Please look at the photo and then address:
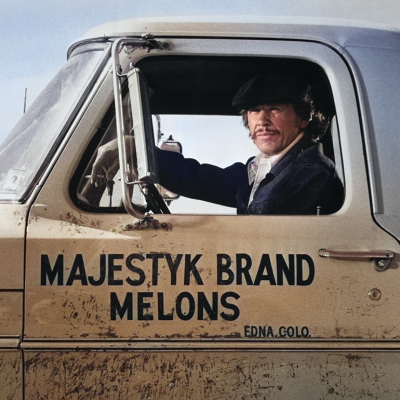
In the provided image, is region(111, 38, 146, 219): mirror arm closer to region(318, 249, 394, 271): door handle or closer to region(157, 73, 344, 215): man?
region(157, 73, 344, 215): man

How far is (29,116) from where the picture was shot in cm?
266

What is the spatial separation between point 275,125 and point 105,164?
741 mm

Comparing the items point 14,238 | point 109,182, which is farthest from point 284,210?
point 14,238

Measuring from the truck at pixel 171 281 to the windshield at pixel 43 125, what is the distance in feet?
0.04

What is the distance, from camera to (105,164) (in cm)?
247

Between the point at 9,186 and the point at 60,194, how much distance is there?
21 centimetres

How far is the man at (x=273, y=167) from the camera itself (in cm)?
249

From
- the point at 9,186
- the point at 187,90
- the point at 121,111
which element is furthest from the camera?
the point at 187,90

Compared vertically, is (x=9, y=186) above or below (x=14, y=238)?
above

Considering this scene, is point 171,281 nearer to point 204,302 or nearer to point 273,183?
point 204,302

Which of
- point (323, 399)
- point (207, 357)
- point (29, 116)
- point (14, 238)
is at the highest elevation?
point (29, 116)

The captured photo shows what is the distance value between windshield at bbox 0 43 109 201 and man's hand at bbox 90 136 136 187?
0.17m

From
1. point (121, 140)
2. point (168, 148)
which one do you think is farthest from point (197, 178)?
point (121, 140)

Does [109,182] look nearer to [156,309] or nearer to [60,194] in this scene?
[60,194]
